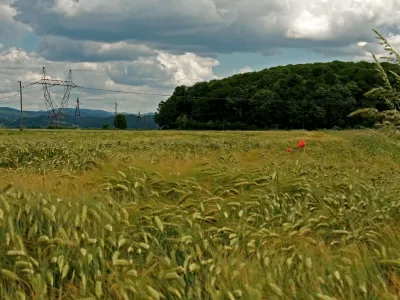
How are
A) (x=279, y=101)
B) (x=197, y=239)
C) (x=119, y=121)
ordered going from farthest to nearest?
1. (x=119, y=121)
2. (x=279, y=101)
3. (x=197, y=239)

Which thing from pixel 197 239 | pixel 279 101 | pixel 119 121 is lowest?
pixel 197 239

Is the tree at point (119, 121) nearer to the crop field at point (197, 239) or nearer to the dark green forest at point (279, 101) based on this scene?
the dark green forest at point (279, 101)

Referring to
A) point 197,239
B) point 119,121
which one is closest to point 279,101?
point 119,121

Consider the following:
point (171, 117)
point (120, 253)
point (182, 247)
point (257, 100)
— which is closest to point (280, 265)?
A: point (182, 247)

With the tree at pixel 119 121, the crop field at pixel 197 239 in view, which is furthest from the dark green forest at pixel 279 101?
the crop field at pixel 197 239

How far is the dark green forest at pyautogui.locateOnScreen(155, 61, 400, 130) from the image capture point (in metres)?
95.1

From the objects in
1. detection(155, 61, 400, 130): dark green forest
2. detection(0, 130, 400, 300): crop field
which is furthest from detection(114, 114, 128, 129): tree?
detection(0, 130, 400, 300): crop field

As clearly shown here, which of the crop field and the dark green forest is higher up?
the dark green forest

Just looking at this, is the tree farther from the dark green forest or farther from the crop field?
the crop field

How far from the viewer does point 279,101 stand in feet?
325

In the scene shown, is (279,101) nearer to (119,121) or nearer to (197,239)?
(119,121)

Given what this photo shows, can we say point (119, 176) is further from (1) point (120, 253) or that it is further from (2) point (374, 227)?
(2) point (374, 227)

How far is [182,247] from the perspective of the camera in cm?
483

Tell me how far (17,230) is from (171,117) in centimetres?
11773
